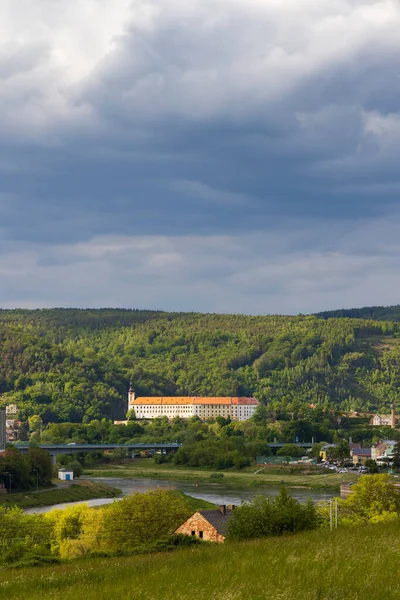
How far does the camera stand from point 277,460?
160m

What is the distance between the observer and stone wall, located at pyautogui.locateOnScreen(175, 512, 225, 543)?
45.0 meters

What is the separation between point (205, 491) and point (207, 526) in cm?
6510

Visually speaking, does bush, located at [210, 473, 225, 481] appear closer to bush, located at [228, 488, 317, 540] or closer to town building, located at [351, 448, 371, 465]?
town building, located at [351, 448, 371, 465]

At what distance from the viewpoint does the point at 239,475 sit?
14050 cm

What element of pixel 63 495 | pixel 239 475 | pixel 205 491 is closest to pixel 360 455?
pixel 239 475

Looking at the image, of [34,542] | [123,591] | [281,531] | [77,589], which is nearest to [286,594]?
[123,591]

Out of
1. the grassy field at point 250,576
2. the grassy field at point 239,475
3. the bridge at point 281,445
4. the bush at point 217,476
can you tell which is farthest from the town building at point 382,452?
the grassy field at point 250,576

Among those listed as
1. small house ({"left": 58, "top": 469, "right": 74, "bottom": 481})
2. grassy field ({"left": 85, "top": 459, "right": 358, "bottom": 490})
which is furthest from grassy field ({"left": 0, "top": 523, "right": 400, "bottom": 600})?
small house ({"left": 58, "top": 469, "right": 74, "bottom": 481})

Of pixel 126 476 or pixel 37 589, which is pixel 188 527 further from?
pixel 126 476

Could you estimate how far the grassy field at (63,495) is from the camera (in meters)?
96.5

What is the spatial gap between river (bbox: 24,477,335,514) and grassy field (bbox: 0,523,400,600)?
64512mm

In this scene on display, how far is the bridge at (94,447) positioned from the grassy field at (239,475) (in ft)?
38.4

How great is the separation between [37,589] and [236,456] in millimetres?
138985

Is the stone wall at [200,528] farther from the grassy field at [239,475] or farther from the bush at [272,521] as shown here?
the grassy field at [239,475]
